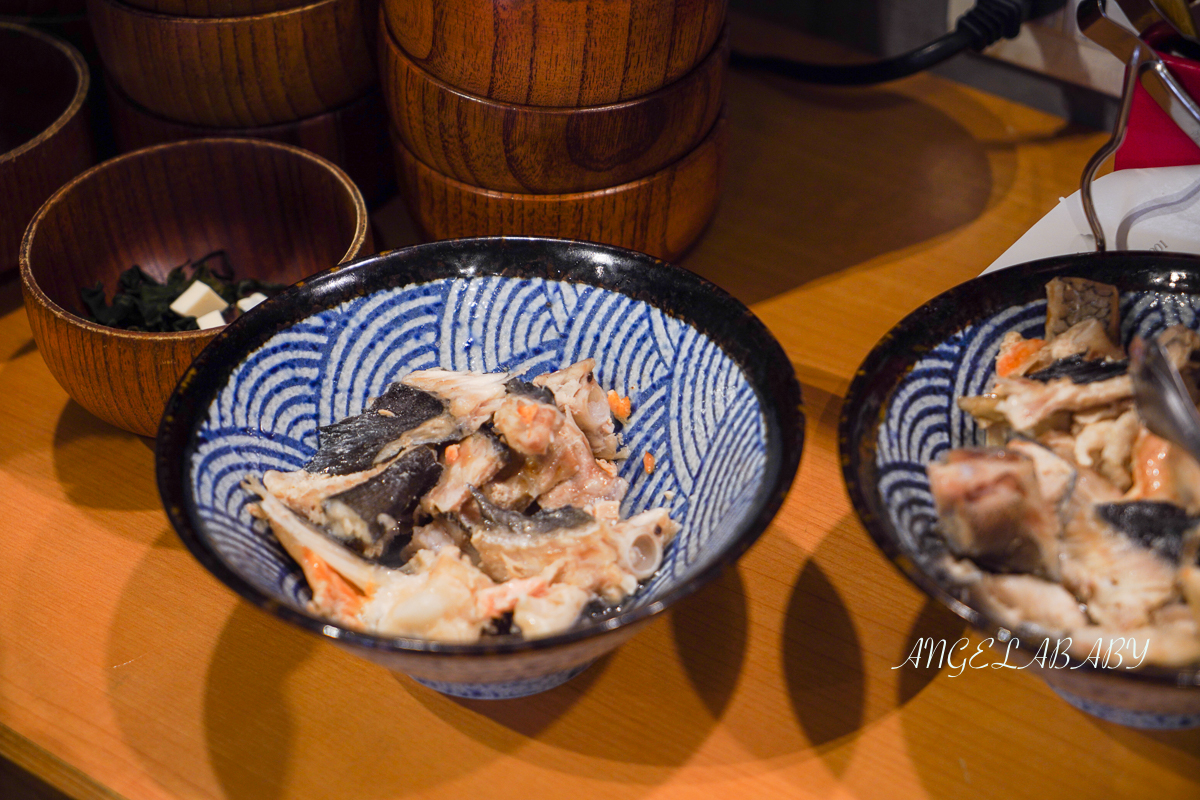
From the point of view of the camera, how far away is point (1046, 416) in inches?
29.7

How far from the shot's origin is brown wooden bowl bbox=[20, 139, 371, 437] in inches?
35.1

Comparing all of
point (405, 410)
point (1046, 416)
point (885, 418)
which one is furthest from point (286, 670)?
point (1046, 416)

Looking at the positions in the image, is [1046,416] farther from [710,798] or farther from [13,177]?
[13,177]

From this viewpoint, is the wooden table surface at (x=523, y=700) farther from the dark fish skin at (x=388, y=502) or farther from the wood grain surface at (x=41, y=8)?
the wood grain surface at (x=41, y=8)

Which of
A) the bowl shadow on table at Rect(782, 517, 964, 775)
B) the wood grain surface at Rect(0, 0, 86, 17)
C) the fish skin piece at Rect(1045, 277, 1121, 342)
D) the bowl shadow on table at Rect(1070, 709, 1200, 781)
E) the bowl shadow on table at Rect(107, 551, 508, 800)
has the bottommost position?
the bowl shadow on table at Rect(107, 551, 508, 800)

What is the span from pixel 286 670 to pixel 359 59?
0.70 meters

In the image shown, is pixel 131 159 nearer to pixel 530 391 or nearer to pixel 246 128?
pixel 246 128

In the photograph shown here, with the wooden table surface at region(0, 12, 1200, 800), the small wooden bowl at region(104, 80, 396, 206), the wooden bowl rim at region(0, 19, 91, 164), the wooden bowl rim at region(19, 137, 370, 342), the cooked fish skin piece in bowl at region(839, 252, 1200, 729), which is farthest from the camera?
the small wooden bowl at region(104, 80, 396, 206)

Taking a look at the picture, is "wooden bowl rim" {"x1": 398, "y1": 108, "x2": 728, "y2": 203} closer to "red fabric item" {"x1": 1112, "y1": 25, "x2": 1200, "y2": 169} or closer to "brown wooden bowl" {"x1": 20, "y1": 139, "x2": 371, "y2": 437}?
"brown wooden bowl" {"x1": 20, "y1": 139, "x2": 371, "y2": 437}

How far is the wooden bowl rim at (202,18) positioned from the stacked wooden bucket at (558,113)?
9 centimetres

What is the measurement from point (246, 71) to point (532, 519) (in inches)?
25.6

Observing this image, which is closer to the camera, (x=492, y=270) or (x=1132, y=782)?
(x=1132, y=782)

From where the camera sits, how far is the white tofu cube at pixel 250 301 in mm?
1082

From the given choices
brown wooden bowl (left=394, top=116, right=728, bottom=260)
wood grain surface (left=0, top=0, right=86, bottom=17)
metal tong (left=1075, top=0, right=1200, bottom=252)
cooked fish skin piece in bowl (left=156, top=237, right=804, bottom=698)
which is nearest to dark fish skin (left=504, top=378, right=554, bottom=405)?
cooked fish skin piece in bowl (left=156, top=237, right=804, bottom=698)
